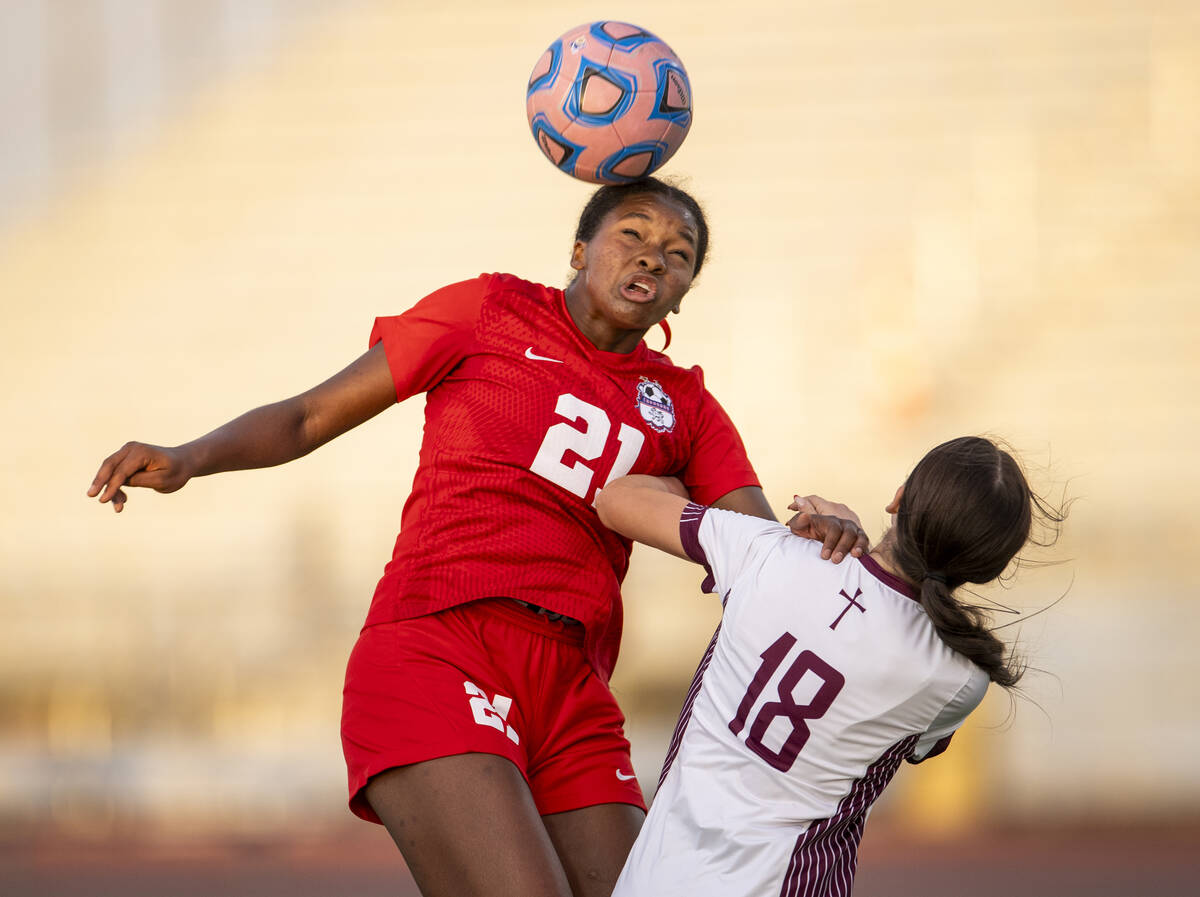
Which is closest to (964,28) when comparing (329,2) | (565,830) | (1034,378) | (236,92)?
(1034,378)

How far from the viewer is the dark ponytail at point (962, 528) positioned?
1945 mm

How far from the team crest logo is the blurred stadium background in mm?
5072

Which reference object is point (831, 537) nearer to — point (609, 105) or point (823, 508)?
point (823, 508)

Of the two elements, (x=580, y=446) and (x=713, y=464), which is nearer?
(x=580, y=446)

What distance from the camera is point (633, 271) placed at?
2664 mm

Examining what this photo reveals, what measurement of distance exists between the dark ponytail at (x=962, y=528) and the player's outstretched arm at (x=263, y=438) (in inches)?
41.1

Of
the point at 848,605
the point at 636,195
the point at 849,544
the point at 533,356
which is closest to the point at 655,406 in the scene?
the point at 533,356

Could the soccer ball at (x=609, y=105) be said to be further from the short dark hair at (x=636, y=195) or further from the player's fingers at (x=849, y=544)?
the player's fingers at (x=849, y=544)

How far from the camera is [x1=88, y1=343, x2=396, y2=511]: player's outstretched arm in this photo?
232cm

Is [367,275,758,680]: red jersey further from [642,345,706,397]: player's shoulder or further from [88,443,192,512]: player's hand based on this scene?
[88,443,192,512]: player's hand

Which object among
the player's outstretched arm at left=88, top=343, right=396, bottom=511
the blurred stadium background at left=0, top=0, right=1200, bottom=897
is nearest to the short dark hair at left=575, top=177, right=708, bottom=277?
the player's outstretched arm at left=88, top=343, right=396, bottom=511

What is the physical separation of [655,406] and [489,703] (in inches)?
25.8

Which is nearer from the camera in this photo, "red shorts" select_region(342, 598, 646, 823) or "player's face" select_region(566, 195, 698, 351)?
"red shorts" select_region(342, 598, 646, 823)

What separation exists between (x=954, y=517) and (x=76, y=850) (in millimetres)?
6132
